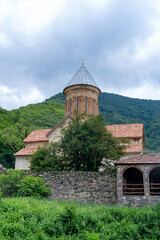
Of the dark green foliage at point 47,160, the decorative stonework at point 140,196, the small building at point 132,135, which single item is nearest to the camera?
the decorative stonework at point 140,196

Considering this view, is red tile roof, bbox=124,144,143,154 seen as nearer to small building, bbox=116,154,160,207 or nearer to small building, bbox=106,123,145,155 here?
small building, bbox=106,123,145,155

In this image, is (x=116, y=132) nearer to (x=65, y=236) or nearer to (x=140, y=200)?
(x=140, y=200)

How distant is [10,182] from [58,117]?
3454cm

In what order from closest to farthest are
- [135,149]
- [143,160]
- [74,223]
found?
[74,223] < [143,160] < [135,149]

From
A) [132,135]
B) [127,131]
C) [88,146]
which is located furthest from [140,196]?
[127,131]

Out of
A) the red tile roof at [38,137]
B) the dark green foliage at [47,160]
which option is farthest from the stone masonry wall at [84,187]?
the red tile roof at [38,137]

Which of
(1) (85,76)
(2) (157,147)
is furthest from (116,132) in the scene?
(2) (157,147)

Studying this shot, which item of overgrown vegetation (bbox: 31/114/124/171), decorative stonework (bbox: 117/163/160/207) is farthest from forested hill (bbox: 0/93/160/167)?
decorative stonework (bbox: 117/163/160/207)

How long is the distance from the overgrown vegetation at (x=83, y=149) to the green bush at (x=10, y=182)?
2.06m

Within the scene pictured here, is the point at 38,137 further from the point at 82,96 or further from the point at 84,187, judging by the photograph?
the point at 84,187

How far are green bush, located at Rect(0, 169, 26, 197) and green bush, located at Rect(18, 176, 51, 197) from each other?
397 mm

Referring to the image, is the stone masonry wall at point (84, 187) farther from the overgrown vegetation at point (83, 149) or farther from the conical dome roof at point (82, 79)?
the conical dome roof at point (82, 79)

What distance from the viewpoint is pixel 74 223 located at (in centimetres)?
884

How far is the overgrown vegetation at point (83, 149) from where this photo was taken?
14711mm
